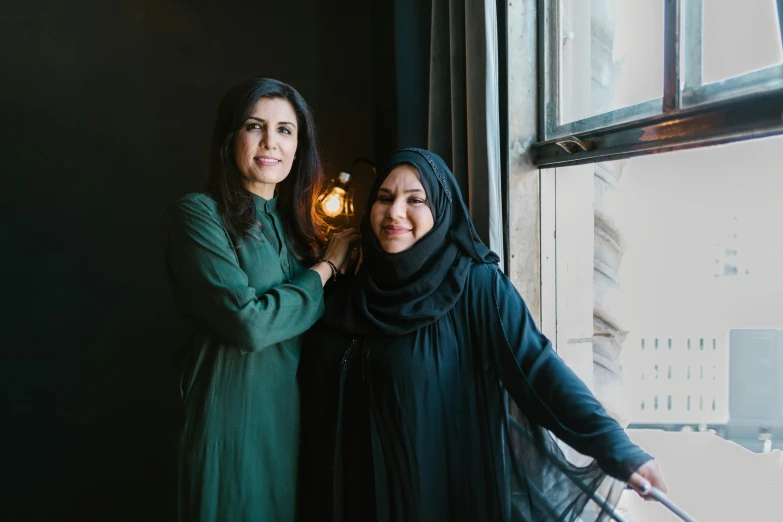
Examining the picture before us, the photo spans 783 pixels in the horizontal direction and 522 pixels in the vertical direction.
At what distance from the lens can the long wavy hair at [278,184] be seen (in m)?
1.48

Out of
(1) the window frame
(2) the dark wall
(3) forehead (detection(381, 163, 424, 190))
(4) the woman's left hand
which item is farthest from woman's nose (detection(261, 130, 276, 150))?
(2) the dark wall

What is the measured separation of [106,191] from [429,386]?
6.77ft

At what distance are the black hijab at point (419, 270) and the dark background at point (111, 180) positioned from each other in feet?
3.65

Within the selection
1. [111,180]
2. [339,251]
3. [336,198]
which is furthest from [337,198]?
[111,180]

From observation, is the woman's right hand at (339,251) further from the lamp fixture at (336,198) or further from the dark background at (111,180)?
the dark background at (111,180)

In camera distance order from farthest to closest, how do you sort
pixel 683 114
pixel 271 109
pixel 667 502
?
1. pixel 271 109
2. pixel 683 114
3. pixel 667 502

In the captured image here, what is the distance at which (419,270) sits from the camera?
1.42 m

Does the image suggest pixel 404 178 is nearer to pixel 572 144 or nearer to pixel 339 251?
pixel 339 251

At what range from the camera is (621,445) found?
1031 mm

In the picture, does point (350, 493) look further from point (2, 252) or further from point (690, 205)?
point (2, 252)

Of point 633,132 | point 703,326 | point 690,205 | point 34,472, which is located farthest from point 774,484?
point 34,472

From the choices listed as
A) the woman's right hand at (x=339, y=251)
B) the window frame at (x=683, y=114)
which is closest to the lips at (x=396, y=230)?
the woman's right hand at (x=339, y=251)

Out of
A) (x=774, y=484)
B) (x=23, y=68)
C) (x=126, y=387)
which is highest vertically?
(x=23, y=68)

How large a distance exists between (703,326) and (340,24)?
7.46 ft
